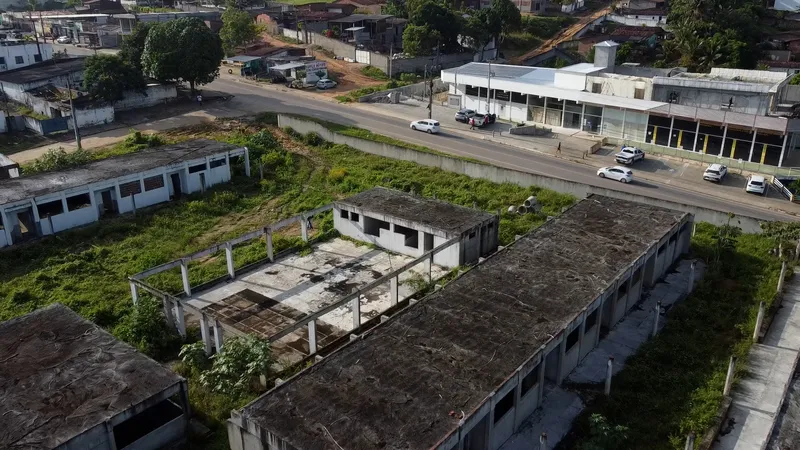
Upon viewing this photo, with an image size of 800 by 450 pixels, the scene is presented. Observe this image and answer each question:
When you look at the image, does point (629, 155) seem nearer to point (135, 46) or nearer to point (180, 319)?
point (180, 319)

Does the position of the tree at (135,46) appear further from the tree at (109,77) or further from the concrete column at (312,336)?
the concrete column at (312,336)

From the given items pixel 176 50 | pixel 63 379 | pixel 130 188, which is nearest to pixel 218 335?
pixel 63 379

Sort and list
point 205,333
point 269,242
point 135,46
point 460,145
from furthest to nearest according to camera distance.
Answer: point 135,46 → point 460,145 → point 269,242 → point 205,333

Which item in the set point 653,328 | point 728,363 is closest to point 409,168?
point 653,328

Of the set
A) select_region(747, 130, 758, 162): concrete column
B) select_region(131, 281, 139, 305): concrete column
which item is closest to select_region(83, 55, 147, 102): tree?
select_region(131, 281, 139, 305): concrete column

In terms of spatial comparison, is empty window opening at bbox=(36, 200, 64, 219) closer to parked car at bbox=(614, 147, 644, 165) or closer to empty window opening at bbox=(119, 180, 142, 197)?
empty window opening at bbox=(119, 180, 142, 197)

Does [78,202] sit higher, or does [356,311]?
[78,202]
